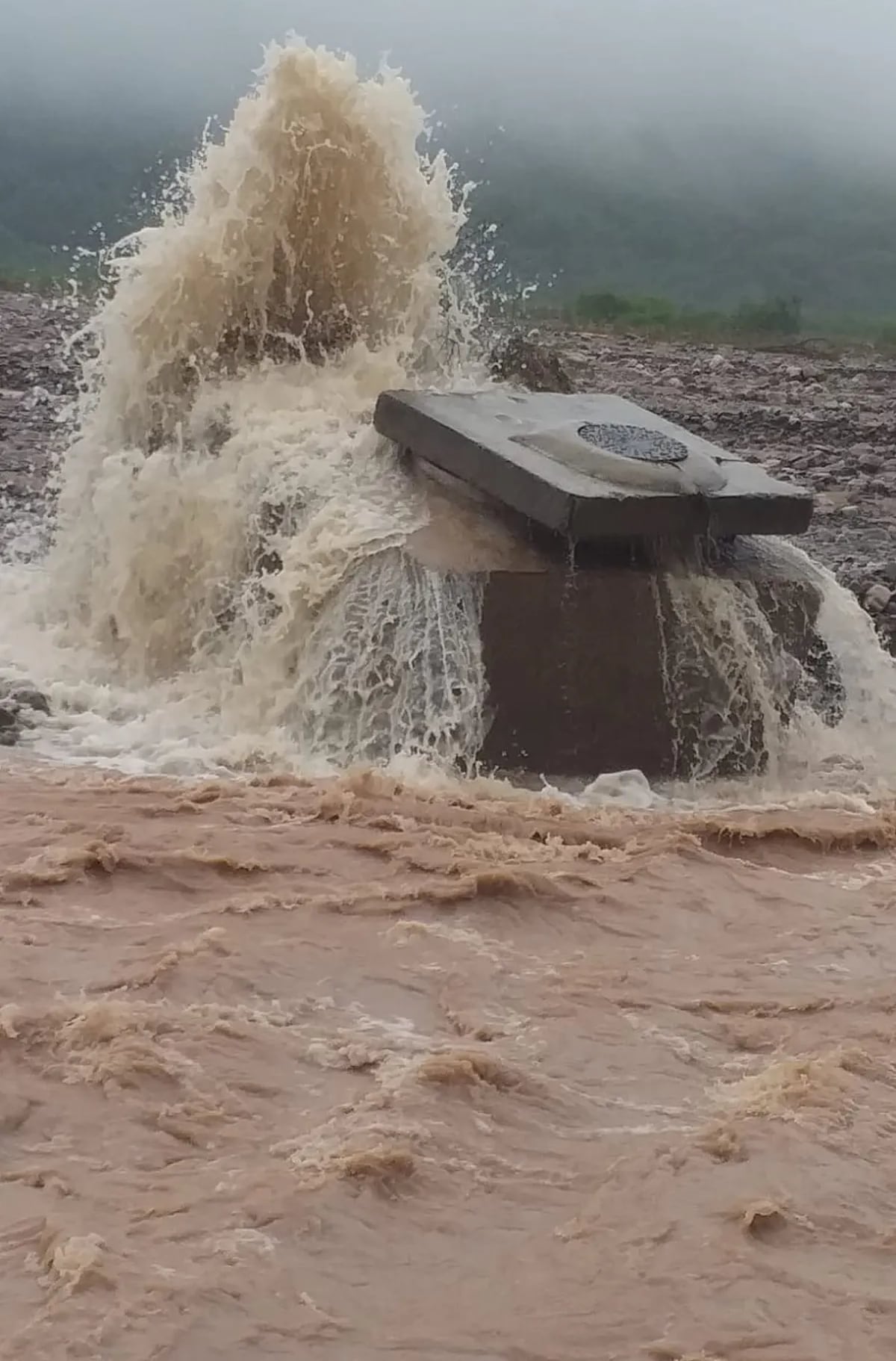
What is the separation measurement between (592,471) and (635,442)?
53 centimetres

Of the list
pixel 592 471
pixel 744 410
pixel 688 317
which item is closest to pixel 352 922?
pixel 592 471

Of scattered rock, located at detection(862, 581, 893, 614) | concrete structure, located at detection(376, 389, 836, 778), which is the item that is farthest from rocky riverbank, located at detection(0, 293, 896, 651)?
concrete structure, located at detection(376, 389, 836, 778)

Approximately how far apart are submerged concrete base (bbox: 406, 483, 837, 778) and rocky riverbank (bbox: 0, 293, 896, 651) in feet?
6.71

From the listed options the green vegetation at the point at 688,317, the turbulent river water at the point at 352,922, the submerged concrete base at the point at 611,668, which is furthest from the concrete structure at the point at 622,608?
the green vegetation at the point at 688,317

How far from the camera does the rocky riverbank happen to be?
36.9 feet

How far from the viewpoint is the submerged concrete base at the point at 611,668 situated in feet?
23.9

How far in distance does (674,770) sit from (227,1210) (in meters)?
3.92

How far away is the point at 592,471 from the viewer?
741 centimetres

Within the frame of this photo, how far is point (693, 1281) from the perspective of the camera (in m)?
3.74

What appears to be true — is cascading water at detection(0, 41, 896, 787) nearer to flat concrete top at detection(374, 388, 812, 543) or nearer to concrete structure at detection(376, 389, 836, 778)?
concrete structure at detection(376, 389, 836, 778)

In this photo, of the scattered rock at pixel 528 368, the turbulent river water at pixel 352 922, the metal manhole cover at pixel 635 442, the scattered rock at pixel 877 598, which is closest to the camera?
the turbulent river water at pixel 352 922

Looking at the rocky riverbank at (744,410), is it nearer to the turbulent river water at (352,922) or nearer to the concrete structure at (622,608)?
the turbulent river water at (352,922)

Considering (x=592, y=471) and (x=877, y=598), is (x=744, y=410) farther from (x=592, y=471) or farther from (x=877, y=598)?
(x=592, y=471)

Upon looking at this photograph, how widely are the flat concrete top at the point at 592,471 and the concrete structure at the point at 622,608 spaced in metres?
0.01
